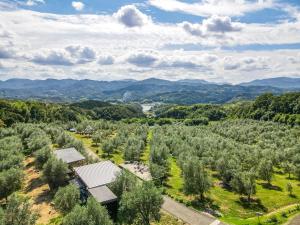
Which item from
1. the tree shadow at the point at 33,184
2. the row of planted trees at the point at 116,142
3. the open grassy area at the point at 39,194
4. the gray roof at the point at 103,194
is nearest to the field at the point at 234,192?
the row of planted trees at the point at 116,142

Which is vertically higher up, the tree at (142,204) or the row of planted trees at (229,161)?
the tree at (142,204)

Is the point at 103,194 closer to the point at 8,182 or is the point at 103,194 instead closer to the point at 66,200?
the point at 66,200

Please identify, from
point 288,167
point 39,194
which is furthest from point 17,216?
point 288,167

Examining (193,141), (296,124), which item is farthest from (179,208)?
(296,124)

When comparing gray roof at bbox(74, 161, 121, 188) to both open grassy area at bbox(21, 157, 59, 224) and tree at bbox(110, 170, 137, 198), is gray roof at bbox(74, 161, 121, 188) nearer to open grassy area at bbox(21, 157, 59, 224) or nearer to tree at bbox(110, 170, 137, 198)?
tree at bbox(110, 170, 137, 198)

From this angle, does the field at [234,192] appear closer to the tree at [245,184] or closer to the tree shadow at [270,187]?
the tree shadow at [270,187]

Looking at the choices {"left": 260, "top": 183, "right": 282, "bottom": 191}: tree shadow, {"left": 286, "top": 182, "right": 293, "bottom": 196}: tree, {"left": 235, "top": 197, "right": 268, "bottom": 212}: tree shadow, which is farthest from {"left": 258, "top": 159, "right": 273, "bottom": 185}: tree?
{"left": 235, "top": 197, "right": 268, "bottom": 212}: tree shadow
